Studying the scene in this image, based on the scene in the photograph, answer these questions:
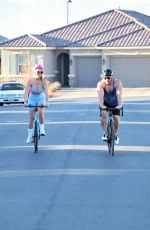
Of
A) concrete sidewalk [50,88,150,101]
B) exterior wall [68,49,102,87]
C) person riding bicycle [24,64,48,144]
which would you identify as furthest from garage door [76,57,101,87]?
person riding bicycle [24,64,48,144]

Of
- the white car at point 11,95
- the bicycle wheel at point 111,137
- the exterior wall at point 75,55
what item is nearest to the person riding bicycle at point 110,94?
the bicycle wheel at point 111,137

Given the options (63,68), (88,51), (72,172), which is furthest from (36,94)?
(63,68)

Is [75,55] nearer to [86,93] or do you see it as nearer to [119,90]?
[86,93]

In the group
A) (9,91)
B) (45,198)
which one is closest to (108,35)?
(9,91)

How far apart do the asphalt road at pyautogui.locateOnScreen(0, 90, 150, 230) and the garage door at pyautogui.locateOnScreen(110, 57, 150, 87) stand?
34116mm

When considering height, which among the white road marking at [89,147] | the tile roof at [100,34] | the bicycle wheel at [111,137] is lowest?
the white road marking at [89,147]

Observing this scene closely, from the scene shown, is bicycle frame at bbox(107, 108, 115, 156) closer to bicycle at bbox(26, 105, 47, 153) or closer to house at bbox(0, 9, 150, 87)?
bicycle at bbox(26, 105, 47, 153)

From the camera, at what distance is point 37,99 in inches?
628

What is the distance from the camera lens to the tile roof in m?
54.9

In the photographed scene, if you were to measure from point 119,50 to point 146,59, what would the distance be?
87.4 inches

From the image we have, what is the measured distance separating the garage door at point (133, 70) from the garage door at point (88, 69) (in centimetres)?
168

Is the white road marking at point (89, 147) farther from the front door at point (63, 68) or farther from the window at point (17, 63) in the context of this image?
the front door at point (63, 68)

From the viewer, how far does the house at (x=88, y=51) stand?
54.8 m

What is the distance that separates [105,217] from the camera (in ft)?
28.9
